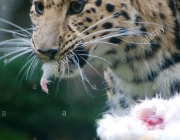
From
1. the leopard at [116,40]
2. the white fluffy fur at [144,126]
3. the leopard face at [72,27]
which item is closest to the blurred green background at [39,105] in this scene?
the leopard at [116,40]

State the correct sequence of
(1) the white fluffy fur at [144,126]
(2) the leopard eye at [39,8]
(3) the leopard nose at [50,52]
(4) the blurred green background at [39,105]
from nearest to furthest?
(1) the white fluffy fur at [144,126] < (3) the leopard nose at [50,52] < (2) the leopard eye at [39,8] < (4) the blurred green background at [39,105]

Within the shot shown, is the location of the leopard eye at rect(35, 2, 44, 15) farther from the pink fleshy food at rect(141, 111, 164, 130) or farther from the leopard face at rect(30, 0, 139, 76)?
the pink fleshy food at rect(141, 111, 164, 130)

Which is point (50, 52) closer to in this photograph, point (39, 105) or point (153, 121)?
point (153, 121)

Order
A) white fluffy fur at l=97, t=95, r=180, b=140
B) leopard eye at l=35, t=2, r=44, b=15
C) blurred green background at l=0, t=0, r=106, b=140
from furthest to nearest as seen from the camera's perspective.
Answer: blurred green background at l=0, t=0, r=106, b=140 < leopard eye at l=35, t=2, r=44, b=15 < white fluffy fur at l=97, t=95, r=180, b=140

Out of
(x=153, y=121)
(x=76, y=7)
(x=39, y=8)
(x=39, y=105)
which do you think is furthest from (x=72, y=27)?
(x=39, y=105)

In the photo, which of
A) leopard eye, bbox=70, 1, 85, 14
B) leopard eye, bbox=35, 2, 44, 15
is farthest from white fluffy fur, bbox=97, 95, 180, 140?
leopard eye, bbox=35, 2, 44, 15

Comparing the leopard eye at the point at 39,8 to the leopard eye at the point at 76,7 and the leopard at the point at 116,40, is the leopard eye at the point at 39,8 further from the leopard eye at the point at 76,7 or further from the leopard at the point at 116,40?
the leopard eye at the point at 76,7

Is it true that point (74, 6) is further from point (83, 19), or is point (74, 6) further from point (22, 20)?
point (22, 20)
